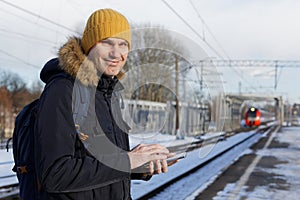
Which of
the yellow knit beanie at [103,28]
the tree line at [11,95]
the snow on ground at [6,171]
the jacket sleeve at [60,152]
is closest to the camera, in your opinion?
the jacket sleeve at [60,152]

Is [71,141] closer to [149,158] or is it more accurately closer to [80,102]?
[80,102]

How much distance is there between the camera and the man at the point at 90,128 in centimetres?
133

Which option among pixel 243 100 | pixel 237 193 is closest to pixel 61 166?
pixel 237 193

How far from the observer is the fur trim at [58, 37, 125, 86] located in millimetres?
1492

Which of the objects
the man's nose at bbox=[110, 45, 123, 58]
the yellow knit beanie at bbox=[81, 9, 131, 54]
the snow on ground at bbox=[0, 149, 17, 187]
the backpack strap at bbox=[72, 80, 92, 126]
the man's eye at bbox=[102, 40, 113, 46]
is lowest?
the snow on ground at bbox=[0, 149, 17, 187]

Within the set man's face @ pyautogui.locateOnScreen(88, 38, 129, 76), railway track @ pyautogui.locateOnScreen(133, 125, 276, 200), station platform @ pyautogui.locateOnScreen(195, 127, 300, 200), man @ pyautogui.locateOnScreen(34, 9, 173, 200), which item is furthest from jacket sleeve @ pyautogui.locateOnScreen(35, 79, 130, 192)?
station platform @ pyautogui.locateOnScreen(195, 127, 300, 200)

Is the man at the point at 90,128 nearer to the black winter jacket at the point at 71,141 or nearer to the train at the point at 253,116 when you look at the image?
the black winter jacket at the point at 71,141

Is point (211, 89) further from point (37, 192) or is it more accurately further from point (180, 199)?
point (180, 199)

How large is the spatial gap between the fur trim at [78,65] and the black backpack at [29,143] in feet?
0.14

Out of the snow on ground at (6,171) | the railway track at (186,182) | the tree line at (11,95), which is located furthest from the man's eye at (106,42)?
the tree line at (11,95)

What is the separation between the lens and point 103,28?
154 cm

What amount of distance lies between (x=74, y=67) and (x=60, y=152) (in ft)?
1.21

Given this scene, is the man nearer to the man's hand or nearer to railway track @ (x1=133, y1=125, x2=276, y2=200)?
the man's hand

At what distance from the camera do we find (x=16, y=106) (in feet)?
155
